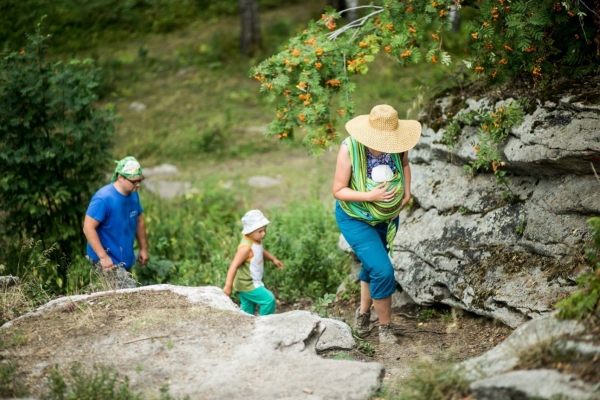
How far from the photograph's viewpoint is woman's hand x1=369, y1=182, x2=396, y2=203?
5246 millimetres

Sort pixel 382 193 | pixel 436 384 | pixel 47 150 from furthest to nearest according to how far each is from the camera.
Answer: pixel 47 150 < pixel 382 193 < pixel 436 384

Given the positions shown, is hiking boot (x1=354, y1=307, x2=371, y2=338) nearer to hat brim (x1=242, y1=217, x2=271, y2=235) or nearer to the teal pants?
the teal pants

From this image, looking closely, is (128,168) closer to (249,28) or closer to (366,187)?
(366,187)

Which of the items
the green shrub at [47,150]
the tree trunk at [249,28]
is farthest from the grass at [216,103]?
the green shrub at [47,150]

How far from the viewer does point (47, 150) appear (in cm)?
757

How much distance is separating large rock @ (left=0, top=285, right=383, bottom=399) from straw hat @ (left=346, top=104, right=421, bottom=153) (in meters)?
1.46

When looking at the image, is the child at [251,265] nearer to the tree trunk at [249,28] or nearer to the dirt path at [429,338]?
the dirt path at [429,338]

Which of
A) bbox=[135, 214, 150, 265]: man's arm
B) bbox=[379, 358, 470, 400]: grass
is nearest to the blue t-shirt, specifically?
bbox=[135, 214, 150, 265]: man's arm

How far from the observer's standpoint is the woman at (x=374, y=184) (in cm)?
530

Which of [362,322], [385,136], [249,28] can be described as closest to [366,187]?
[385,136]

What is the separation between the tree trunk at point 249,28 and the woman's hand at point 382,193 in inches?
463

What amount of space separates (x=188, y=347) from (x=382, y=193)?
192cm

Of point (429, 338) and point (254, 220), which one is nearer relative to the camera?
point (429, 338)

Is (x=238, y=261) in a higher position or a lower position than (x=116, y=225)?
lower
